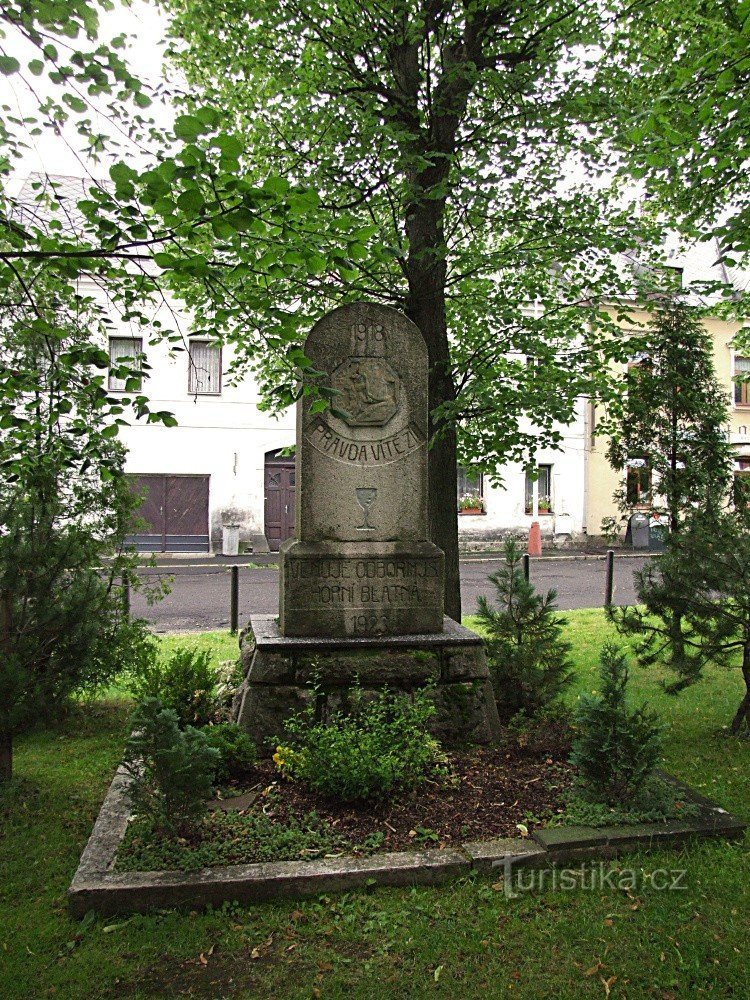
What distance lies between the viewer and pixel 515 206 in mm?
8344

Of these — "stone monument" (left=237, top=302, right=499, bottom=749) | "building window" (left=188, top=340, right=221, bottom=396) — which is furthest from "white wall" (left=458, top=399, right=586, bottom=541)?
"stone monument" (left=237, top=302, right=499, bottom=749)

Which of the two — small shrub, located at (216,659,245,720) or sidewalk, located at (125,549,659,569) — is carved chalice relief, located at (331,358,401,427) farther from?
sidewalk, located at (125,549,659,569)

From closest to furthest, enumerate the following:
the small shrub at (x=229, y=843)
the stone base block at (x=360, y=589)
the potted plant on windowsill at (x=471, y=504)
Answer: the small shrub at (x=229, y=843)
the stone base block at (x=360, y=589)
the potted plant on windowsill at (x=471, y=504)

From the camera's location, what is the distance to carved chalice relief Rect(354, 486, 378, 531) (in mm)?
5750

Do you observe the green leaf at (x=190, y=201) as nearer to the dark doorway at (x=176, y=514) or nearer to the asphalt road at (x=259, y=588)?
the asphalt road at (x=259, y=588)

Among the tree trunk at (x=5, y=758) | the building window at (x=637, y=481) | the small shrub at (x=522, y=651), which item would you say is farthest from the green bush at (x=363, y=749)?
the building window at (x=637, y=481)

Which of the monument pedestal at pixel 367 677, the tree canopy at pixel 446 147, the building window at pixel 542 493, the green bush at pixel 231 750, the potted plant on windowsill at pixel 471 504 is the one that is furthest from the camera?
the building window at pixel 542 493

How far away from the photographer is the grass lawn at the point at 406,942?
9.68 ft

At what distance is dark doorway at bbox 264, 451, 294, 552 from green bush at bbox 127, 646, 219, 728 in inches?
659

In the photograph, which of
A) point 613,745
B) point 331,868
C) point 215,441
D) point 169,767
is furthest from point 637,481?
point 215,441

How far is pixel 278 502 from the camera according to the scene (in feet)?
74.2

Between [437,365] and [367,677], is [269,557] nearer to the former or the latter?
[437,365]

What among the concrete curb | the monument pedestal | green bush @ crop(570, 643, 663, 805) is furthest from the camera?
the monument pedestal

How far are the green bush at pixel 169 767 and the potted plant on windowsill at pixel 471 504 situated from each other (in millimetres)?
19983
